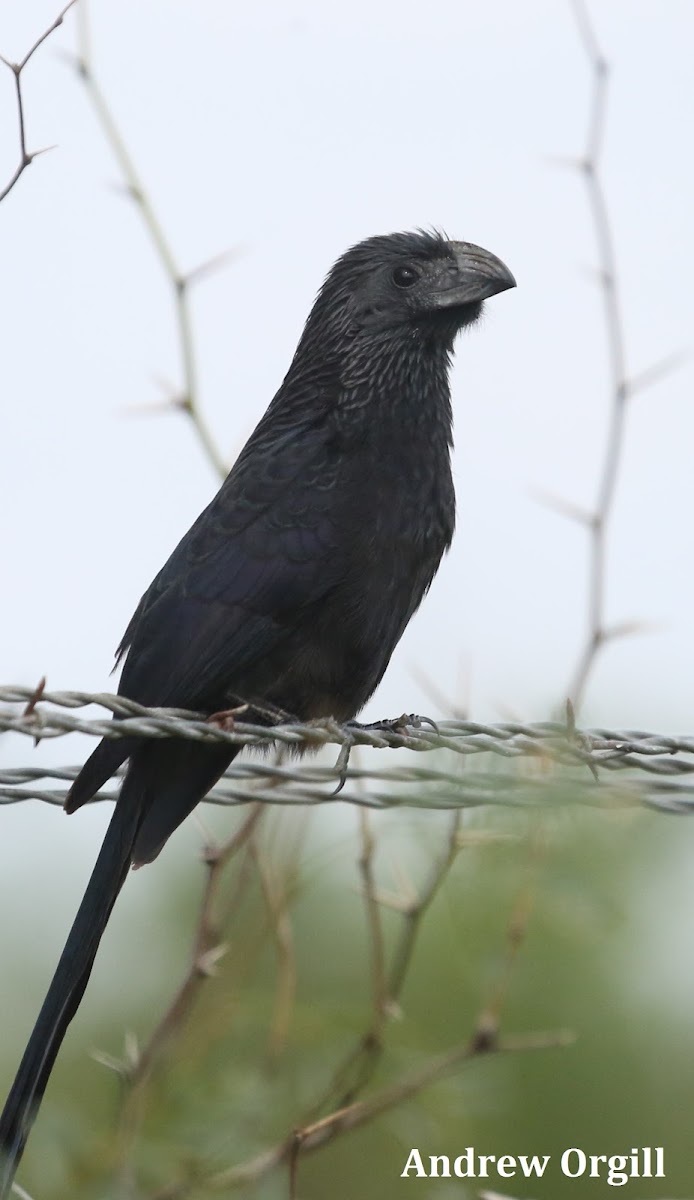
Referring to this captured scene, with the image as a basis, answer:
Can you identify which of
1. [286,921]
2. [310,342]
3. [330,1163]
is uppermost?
[310,342]

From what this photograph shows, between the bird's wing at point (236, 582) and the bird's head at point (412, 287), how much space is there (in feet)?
2.67

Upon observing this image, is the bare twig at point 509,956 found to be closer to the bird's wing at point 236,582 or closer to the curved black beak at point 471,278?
the bird's wing at point 236,582

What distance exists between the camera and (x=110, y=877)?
3.85m

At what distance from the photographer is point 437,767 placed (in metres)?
3.16

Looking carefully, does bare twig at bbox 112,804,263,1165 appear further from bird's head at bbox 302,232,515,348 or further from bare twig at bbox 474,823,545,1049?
bird's head at bbox 302,232,515,348

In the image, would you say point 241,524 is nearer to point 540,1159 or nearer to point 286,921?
point 286,921

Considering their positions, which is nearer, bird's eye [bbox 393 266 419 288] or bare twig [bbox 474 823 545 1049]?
bare twig [bbox 474 823 545 1049]

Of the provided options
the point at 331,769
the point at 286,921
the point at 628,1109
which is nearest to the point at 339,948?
the point at 628,1109

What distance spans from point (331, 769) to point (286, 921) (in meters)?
0.95

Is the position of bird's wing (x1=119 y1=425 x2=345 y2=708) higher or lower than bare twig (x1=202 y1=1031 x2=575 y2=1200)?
higher

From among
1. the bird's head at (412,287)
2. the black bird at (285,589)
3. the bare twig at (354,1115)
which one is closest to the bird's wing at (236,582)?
the black bird at (285,589)

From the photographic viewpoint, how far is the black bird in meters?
3.98

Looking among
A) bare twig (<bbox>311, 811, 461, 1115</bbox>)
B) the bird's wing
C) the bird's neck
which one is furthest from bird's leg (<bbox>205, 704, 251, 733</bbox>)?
the bird's neck

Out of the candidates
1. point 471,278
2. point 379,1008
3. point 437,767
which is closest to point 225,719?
point 437,767
